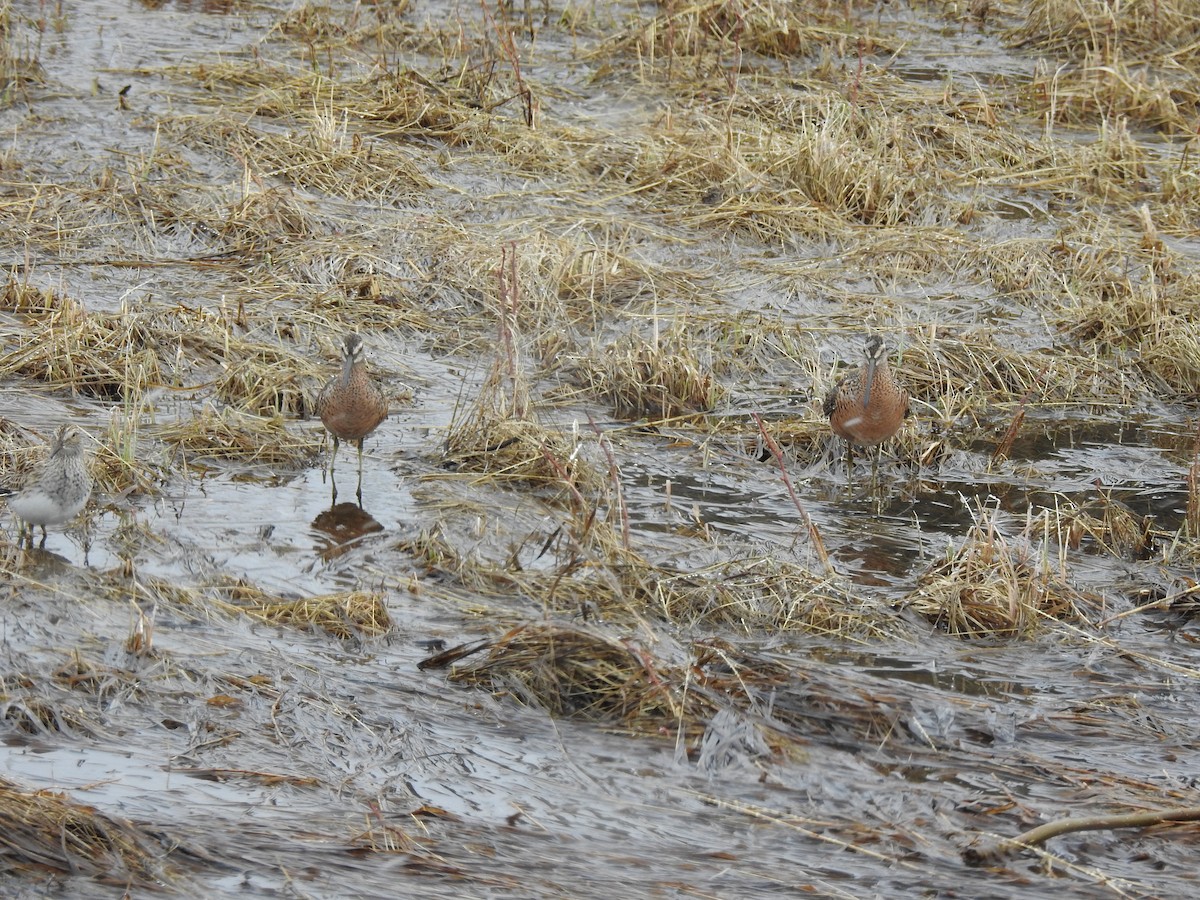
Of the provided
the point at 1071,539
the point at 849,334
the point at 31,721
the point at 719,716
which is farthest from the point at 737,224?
the point at 31,721

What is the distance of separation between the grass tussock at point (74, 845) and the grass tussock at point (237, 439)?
2.74m

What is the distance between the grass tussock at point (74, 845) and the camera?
397cm

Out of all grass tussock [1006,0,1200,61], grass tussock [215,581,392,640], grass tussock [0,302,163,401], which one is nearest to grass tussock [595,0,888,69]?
grass tussock [1006,0,1200,61]

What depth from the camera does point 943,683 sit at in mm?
5234

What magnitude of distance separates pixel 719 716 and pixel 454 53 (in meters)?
6.89

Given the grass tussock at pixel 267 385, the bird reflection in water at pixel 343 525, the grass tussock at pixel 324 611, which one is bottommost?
the bird reflection in water at pixel 343 525

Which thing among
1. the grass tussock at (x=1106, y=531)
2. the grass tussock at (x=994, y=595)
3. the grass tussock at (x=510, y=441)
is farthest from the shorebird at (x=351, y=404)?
the grass tussock at (x=1106, y=531)

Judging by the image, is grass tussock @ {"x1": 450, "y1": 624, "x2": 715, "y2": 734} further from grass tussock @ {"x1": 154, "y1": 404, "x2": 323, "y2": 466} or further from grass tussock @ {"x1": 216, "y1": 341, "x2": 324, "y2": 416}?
grass tussock @ {"x1": 216, "y1": 341, "x2": 324, "y2": 416}

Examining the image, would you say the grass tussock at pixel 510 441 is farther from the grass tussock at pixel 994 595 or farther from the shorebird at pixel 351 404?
Answer: the grass tussock at pixel 994 595

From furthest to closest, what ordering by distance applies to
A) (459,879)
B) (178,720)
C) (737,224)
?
1. (737,224)
2. (178,720)
3. (459,879)

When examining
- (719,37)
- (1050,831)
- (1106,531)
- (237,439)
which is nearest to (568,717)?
(1050,831)

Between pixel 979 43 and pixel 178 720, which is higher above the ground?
pixel 979 43

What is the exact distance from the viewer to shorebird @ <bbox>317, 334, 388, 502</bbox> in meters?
6.52

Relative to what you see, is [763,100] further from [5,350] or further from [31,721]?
[31,721]
